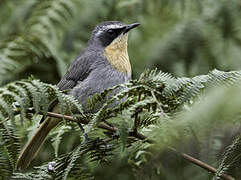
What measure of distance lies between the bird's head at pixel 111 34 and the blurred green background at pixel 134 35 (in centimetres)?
87

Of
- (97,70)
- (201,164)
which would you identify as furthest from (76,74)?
(201,164)

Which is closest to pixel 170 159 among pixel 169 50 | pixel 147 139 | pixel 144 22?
pixel 147 139

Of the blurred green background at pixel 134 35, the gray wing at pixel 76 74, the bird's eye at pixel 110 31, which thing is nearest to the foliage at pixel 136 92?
the blurred green background at pixel 134 35

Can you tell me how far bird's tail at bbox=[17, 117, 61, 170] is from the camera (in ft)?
12.6

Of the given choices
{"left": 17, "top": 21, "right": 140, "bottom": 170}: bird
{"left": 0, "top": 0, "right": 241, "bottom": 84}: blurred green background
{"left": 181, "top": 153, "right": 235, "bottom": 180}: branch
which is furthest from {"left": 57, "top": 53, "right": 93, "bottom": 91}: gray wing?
{"left": 181, "top": 153, "right": 235, "bottom": 180}: branch

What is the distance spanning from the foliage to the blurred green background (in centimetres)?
2

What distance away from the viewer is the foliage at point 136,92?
9.32 feet

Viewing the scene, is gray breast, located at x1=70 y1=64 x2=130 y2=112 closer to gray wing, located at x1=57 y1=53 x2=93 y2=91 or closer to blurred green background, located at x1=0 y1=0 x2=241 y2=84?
gray wing, located at x1=57 y1=53 x2=93 y2=91

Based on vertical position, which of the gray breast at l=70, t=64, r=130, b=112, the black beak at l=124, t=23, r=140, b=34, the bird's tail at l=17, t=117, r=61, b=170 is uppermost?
the black beak at l=124, t=23, r=140, b=34

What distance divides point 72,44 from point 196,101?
12.8ft

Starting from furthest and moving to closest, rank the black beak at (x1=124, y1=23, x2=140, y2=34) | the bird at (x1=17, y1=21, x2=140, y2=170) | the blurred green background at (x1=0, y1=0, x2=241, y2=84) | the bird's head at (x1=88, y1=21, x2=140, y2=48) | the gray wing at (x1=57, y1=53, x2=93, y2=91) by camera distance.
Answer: the blurred green background at (x1=0, y1=0, x2=241, y2=84), the bird's head at (x1=88, y1=21, x2=140, y2=48), the black beak at (x1=124, y1=23, x2=140, y2=34), the gray wing at (x1=57, y1=53, x2=93, y2=91), the bird at (x1=17, y1=21, x2=140, y2=170)

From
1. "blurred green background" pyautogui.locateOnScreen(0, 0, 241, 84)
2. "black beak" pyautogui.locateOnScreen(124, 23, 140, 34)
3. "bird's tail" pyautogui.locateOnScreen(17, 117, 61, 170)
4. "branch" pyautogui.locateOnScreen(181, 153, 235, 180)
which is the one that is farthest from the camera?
"blurred green background" pyautogui.locateOnScreen(0, 0, 241, 84)

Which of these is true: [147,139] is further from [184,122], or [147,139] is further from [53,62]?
[53,62]

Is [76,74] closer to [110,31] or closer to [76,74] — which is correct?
[76,74]
